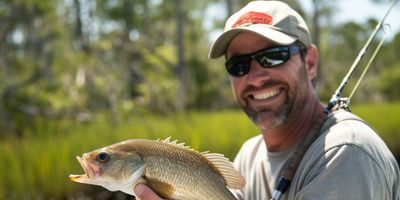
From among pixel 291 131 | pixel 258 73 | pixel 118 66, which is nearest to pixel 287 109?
pixel 291 131

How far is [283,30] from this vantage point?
250cm

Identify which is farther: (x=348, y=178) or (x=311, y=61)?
(x=311, y=61)

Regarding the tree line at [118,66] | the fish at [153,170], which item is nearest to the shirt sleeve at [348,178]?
the fish at [153,170]

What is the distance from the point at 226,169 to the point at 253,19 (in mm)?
902

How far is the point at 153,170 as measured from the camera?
1.87 m

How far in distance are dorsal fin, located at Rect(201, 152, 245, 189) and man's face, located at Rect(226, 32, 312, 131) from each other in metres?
0.55

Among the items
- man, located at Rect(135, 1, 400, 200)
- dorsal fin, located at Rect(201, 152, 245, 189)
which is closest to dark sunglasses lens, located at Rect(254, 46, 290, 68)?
man, located at Rect(135, 1, 400, 200)

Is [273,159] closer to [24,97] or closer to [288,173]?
[288,173]

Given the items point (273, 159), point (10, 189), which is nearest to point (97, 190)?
point (10, 189)

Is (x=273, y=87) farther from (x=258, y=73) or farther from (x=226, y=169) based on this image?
(x=226, y=169)

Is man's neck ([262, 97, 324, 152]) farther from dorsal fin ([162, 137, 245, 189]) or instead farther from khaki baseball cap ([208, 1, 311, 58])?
dorsal fin ([162, 137, 245, 189])

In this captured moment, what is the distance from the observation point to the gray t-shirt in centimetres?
183

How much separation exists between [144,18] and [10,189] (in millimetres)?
28738

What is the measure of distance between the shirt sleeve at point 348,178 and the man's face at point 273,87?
2.11 ft
